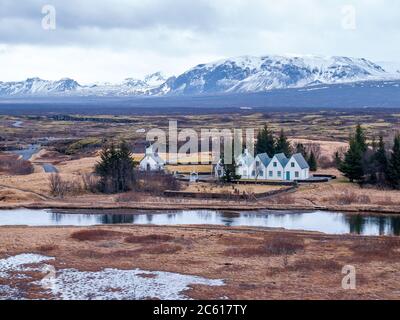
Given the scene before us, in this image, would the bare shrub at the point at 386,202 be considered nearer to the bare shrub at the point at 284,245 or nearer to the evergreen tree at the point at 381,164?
the evergreen tree at the point at 381,164

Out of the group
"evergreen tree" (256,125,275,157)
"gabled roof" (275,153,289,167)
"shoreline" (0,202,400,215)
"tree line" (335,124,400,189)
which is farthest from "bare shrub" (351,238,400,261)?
"evergreen tree" (256,125,275,157)

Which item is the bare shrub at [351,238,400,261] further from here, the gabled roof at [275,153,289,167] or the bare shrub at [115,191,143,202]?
the gabled roof at [275,153,289,167]

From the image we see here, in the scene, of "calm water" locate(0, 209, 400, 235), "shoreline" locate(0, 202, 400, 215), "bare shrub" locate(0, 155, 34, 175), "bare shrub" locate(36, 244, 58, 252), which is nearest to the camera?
"bare shrub" locate(36, 244, 58, 252)

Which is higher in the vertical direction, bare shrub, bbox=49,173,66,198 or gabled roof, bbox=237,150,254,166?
gabled roof, bbox=237,150,254,166

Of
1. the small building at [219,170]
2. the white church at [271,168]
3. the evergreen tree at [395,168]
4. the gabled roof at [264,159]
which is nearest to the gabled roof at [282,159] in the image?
the white church at [271,168]

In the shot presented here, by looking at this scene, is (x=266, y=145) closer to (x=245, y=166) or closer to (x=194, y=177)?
(x=245, y=166)

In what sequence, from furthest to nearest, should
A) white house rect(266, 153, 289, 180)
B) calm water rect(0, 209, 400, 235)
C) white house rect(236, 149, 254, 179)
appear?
white house rect(236, 149, 254, 179)
white house rect(266, 153, 289, 180)
calm water rect(0, 209, 400, 235)
